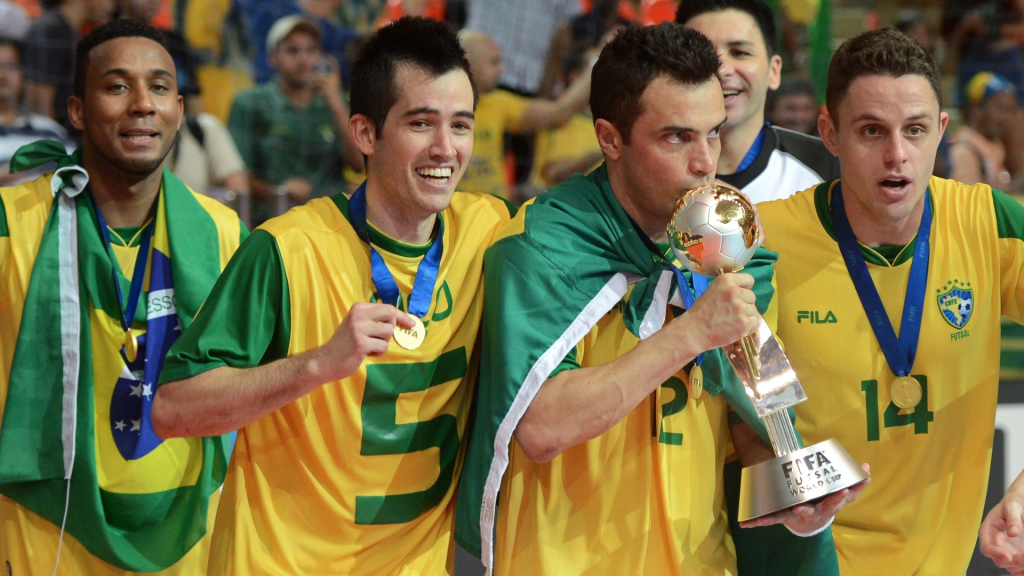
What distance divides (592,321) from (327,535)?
0.85m

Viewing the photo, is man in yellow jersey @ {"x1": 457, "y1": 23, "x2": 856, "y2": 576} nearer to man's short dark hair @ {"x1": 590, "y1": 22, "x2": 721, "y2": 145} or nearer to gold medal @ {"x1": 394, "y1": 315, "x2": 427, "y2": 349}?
man's short dark hair @ {"x1": 590, "y1": 22, "x2": 721, "y2": 145}

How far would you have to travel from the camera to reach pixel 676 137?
264cm

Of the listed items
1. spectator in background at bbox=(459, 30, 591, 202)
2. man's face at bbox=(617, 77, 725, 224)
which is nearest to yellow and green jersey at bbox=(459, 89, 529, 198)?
spectator in background at bbox=(459, 30, 591, 202)

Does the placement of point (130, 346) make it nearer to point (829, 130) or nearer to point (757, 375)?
point (757, 375)

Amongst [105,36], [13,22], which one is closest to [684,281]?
[105,36]

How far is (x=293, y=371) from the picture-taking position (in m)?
2.52

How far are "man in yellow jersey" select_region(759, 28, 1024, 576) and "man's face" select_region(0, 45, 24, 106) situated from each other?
5.00 m

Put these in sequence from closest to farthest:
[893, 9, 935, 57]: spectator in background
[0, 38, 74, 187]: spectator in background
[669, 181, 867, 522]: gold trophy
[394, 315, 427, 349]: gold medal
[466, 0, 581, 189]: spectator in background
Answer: [669, 181, 867, 522]: gold trophy
[394, 315, 427, 349]: gold medal
[0, 38, 74, 187]: spectator in background
[466, 0, 581, 189]: spectator in background
[893, 9, 935, 57]: spectator in background

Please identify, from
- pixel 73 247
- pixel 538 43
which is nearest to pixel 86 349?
A: pixel 73 247

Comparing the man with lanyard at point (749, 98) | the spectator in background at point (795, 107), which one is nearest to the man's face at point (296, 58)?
the spectator in background at point (795, 107)

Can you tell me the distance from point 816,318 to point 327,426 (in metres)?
1.35

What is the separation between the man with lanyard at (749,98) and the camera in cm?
382

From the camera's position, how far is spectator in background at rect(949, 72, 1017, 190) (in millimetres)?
7090

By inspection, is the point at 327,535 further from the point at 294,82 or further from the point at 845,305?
Answer: the point at 294,82
